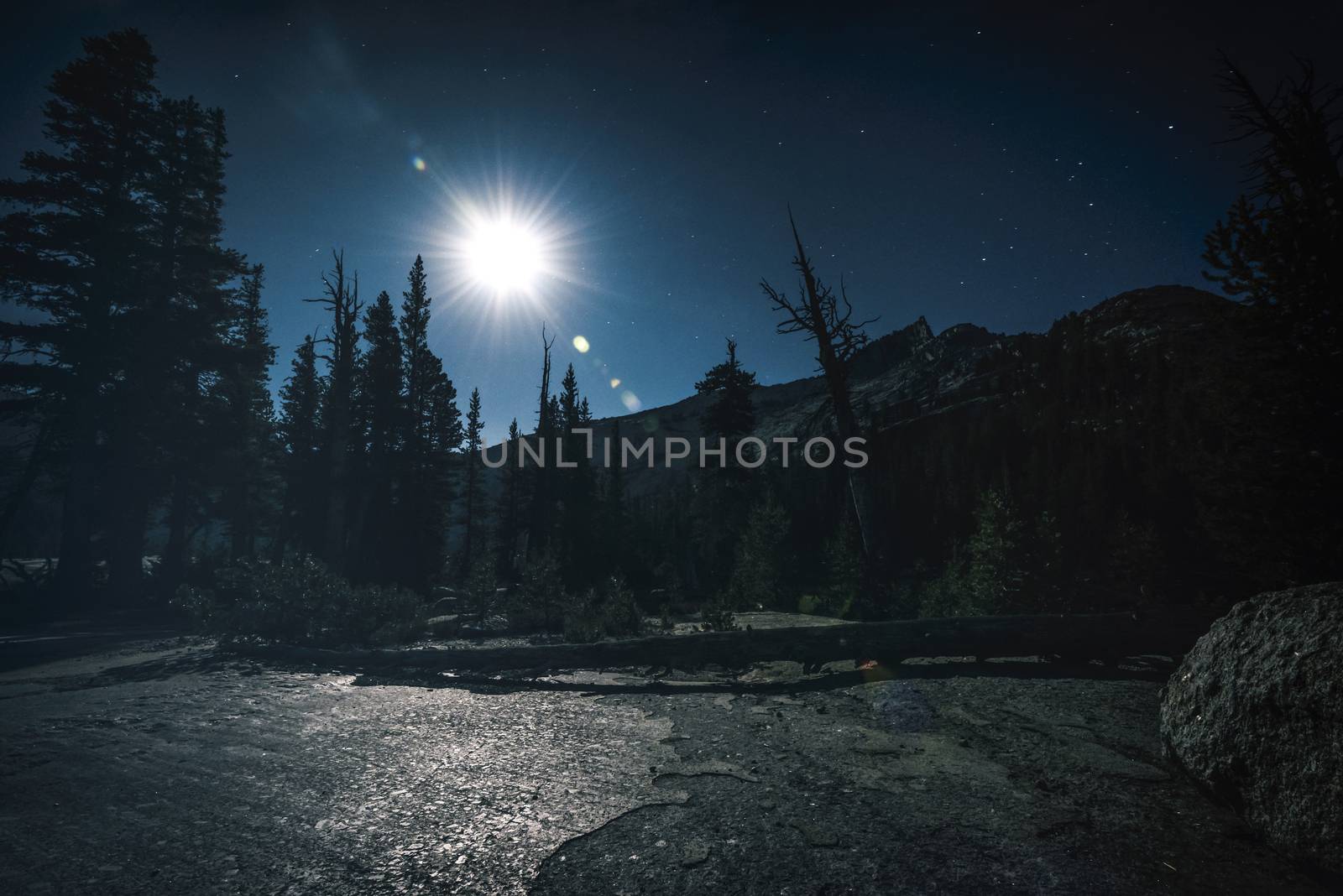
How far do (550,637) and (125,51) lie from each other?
25.0 metres

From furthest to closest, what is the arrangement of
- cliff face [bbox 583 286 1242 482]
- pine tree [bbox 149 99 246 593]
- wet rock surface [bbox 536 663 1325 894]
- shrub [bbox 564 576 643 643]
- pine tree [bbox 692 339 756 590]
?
pine tree [bbox 692 339 756 590] < pine tree [bbox 149 99 246 593] < cliff face [bbox 583 286 1242 482] < shrub [bbox 564 576 643 643] < wet rock surface [bbox 536 663 1325 894]

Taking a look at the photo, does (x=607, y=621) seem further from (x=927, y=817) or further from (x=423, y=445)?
(x=423, y=445)

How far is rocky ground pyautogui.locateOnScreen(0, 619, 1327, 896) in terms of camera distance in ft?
7.69

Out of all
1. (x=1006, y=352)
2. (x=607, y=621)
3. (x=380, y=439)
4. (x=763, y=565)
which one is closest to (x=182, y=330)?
(x=380, y=439)

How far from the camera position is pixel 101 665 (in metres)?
8.17

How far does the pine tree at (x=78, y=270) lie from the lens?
1684cm

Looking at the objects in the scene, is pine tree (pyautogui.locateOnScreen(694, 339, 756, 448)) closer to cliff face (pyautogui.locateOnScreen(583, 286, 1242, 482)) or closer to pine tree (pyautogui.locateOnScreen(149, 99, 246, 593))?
cliff face (pyautogui.locateOnScreen(583, 286, 1242, 482))

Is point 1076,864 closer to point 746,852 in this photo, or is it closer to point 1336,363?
point 746,852

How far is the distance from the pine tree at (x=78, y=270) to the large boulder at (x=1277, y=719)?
26035 millimetres

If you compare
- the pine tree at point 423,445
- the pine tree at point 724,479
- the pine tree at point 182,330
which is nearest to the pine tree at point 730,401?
the pine tree at point 724,479

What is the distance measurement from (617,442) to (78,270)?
23748 millimetres

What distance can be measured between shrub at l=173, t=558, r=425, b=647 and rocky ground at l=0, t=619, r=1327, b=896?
14.8 ft

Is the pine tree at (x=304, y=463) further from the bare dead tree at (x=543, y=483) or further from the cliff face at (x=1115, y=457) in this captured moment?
the cliff face at (x=1115, y=457)

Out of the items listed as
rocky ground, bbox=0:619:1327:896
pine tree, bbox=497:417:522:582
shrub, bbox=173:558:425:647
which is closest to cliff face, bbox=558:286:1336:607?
rocky ground, bbox=0:619:1327:896
